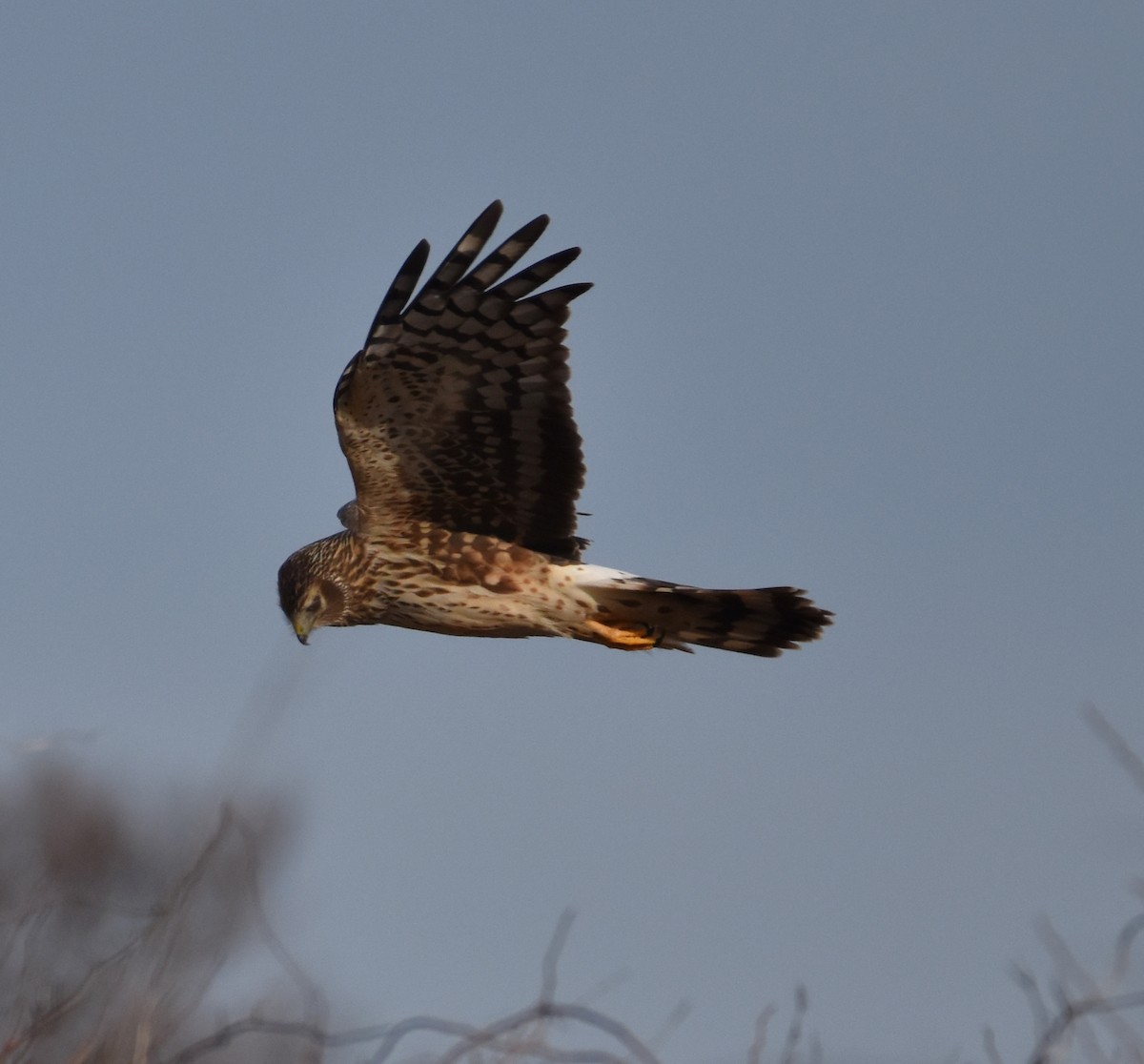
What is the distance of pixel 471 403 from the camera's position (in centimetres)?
576

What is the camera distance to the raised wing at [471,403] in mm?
5578

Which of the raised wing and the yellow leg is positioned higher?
the raised wing

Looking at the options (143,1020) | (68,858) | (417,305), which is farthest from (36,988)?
(417,305)

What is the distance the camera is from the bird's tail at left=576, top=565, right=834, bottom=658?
596 cm

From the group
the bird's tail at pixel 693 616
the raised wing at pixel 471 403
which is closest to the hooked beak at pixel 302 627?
the raised wing at pixel 471 403

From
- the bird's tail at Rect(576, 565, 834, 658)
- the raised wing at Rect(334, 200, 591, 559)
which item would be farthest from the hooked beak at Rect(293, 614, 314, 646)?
the bird's tail at Rect(576, 565, 834, 658)

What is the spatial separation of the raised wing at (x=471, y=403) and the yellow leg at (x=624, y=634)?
287 mm

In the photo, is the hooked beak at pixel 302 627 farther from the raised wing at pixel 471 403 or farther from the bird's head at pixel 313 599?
the raised wing at pixel 471 403

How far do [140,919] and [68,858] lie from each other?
0.55 meters

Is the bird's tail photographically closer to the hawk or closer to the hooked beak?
the hawk

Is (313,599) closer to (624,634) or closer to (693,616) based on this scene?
(624,634)

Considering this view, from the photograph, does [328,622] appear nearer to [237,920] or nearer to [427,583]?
[427,583]

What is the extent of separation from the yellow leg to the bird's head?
0.90 m

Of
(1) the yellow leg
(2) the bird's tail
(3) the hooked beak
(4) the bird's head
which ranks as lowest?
(3) the hooked beak
